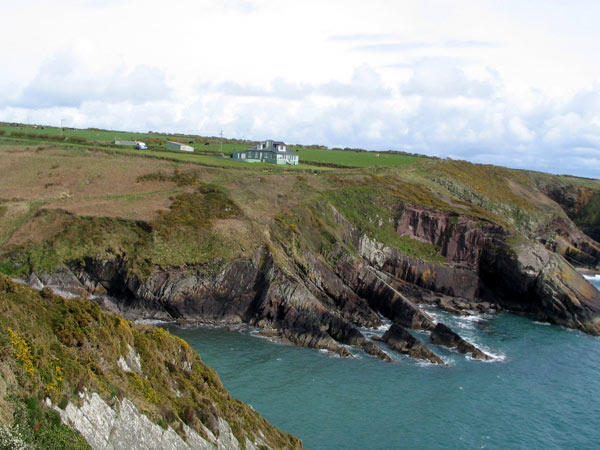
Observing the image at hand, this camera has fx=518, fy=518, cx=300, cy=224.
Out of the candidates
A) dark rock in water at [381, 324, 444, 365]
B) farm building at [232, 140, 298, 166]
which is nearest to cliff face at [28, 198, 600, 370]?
dark rock in water at [381, 324, 444, 365]

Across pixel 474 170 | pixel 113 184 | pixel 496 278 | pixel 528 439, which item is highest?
pixel 474 170

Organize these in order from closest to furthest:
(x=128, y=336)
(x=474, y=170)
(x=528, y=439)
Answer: (x=128, y=336), (x=528, y=439), (x=474, y=170)

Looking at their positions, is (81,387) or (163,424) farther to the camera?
(163,424)

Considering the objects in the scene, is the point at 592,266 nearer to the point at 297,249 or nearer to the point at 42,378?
the point at 297,249

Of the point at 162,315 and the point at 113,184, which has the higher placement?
the point at 113,184

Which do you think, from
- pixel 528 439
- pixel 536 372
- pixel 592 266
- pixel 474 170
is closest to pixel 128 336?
pixel 528 439

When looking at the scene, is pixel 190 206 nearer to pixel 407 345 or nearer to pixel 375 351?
pixel 375 351

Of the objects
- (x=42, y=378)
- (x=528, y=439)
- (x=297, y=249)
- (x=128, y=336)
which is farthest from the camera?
(x=297, y=249)

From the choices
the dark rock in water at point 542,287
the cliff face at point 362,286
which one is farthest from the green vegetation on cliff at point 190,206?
the dark rock in water at point 542,287
